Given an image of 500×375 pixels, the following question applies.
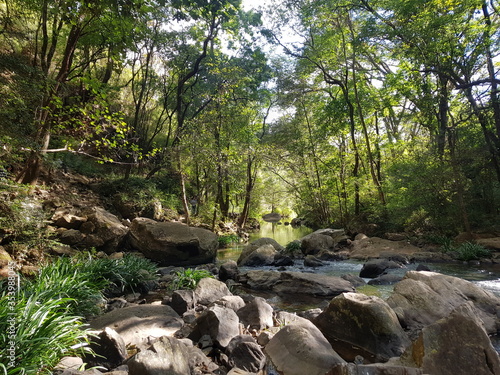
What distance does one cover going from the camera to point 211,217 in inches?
702

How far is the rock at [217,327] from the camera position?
3588 millimetres

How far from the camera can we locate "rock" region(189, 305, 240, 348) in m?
3.59

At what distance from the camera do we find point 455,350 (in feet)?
8.75

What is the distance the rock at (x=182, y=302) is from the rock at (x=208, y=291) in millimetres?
224

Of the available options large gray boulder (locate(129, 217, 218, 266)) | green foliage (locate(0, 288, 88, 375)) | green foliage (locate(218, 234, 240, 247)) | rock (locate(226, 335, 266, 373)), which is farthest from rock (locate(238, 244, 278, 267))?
green foliage (locate(0, 288, 88, 375))

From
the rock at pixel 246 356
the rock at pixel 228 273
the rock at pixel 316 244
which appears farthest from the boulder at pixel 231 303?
the rock at pixel 316 244

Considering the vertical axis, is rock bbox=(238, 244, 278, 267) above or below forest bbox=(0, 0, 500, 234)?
below

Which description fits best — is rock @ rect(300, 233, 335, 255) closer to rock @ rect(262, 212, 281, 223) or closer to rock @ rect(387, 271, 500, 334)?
rock @ rect(387, 271, 500, 334)

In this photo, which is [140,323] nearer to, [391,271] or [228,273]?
[228,273]

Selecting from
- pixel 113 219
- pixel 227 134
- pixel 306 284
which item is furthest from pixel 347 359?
pixel 227 134

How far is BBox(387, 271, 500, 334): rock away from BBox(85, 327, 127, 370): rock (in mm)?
3807

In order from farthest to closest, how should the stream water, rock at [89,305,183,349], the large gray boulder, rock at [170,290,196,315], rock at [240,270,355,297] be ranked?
the large gray boulder
rock at [240,270,355,297]
the stream water
rock at [170,290,196,315]
rock at [89,305,183,349]

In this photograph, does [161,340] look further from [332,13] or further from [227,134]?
[332,13]

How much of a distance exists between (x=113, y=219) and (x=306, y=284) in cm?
733
